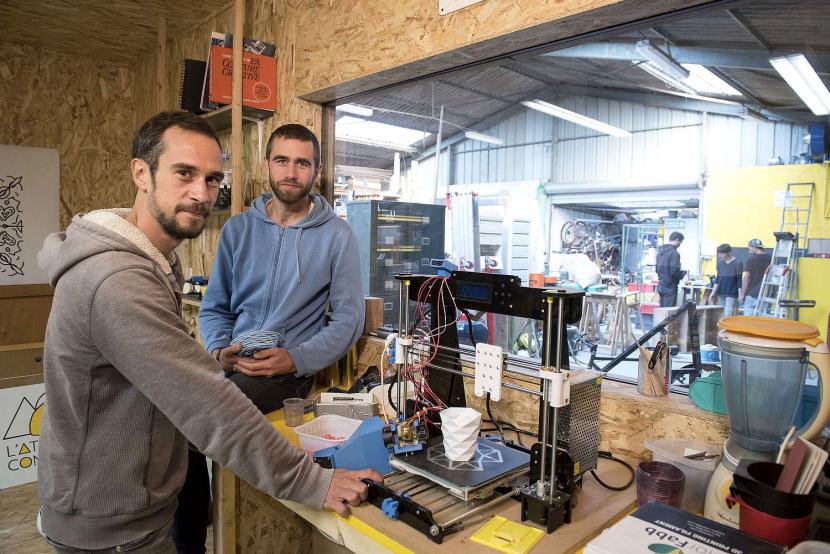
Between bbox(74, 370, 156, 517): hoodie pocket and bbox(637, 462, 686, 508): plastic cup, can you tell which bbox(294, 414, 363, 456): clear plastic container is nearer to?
bbox(74, 370, 156, 517): hoodie pocket

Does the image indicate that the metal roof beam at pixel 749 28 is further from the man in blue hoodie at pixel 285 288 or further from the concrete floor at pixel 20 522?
the concrete floor at pixel 20 522

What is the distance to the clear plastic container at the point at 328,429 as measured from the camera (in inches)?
61.5

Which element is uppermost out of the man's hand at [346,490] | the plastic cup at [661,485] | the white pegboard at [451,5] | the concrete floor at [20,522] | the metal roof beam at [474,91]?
the white pegboard at [451,5]

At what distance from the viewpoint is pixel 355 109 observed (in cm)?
266

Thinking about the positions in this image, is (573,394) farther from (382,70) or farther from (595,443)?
(382,70)

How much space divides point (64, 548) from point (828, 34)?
7.61 feet

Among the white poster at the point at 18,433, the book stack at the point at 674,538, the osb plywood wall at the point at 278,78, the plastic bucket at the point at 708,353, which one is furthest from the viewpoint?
the white poster at the point at 18,433

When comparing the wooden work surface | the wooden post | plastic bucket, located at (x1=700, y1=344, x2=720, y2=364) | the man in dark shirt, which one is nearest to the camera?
the wooden work surface

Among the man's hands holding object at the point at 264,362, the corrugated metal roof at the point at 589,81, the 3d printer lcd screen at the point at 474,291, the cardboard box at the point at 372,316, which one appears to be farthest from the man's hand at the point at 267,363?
the corrugated metal roof at the point at 589,81

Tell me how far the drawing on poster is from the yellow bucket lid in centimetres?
432

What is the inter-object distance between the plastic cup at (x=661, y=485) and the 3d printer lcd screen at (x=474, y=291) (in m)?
0.56

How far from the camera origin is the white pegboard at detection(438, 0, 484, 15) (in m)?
1.70

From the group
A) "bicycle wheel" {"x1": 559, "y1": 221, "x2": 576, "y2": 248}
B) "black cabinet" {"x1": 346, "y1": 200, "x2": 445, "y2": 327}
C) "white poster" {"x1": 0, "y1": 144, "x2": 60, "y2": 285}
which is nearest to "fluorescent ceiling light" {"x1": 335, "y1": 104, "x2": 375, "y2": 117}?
"black cabinet" {"x1": 346, "y1": 200, "x2": 445, "y2": 327}

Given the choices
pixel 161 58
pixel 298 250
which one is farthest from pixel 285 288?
pixel 161 58
